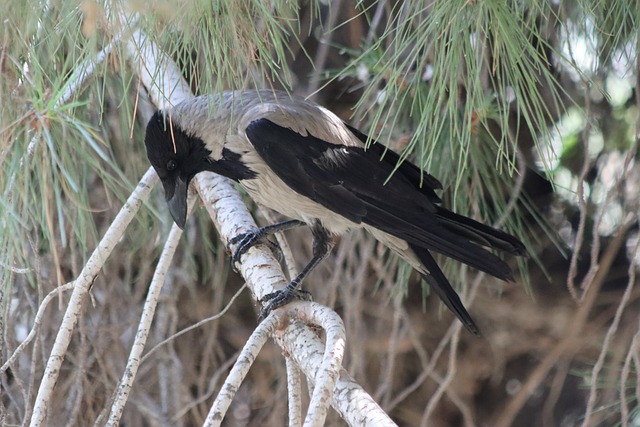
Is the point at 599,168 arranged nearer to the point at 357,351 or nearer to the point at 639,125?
the point at 639,125

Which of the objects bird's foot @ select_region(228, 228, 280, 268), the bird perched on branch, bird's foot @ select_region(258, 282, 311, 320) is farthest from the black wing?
bird's foot @ select_region(258, 282, 311, 320)

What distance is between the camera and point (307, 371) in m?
1.34

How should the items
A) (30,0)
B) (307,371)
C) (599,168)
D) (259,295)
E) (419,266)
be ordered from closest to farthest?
(30,0) → (307,371) → (259,295) → (419,266) → (599,168)

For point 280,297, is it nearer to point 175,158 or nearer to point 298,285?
point 298,285

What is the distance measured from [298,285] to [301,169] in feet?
0.84

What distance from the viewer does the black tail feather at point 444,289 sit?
6.00 feet

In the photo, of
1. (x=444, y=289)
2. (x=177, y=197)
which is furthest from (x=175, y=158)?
(x=444, y=289)

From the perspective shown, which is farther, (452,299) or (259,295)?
(452,299)

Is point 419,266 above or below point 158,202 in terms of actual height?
below

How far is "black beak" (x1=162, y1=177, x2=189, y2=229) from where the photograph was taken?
1779 mm

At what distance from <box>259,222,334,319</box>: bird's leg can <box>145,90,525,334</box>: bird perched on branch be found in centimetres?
4

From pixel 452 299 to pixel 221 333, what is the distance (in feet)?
3.21

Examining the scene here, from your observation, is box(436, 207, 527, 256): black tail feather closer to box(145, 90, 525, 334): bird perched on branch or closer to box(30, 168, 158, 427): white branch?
box(145, 90, 525, 334): bird perched on branch

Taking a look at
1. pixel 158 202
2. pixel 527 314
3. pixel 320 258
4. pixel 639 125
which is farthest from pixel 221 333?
pixel 639 125
